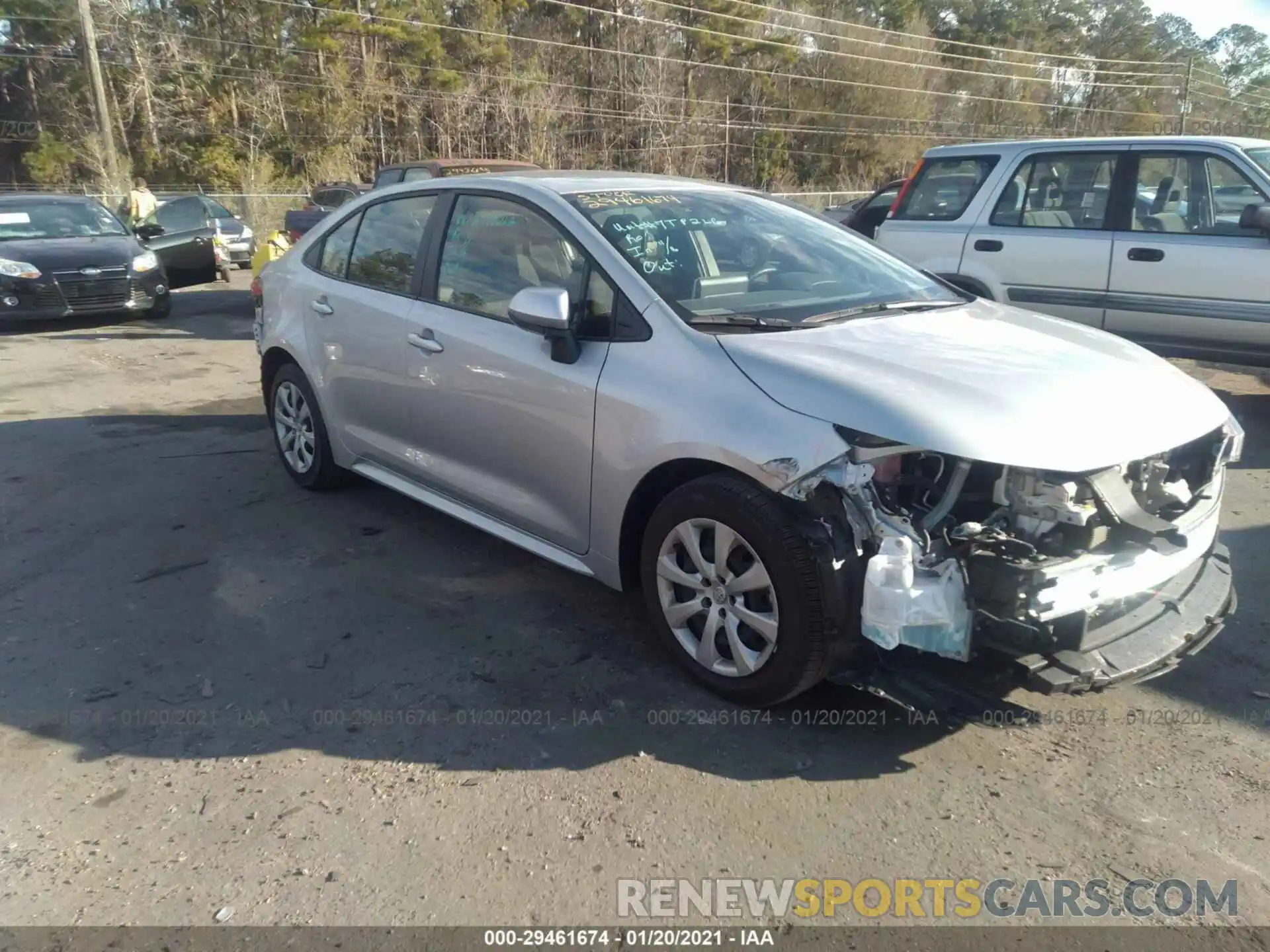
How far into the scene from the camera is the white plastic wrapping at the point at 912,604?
9.42 feet

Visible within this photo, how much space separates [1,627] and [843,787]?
11.2ft

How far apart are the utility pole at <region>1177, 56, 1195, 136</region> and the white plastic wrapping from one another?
53.8m

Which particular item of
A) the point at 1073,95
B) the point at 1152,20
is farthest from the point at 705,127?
the point at 1152,20

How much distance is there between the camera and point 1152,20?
56219 mm

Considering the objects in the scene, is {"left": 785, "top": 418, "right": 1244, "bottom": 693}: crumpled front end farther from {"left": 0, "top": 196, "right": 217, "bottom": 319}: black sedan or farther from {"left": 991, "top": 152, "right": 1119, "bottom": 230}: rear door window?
{"left": 0, "top": 196, "right": 217, "bottom": 319}: black sedan

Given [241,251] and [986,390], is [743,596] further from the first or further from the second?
[241,251]

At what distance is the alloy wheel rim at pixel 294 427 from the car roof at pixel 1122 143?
527 centimetres


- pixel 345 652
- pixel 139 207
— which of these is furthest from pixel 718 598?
pixel 139 207

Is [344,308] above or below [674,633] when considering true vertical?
above

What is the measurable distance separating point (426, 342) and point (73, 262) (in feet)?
28.9

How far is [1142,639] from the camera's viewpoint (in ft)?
10.1

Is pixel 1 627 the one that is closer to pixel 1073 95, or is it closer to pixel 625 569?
pixel 625 569

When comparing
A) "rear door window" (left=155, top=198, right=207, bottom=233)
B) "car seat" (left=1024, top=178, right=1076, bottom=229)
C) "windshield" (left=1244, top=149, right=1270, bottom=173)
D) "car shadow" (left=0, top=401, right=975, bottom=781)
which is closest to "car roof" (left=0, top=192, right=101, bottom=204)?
"rear door window" (left=155, top=198, right=207, bottom=233)

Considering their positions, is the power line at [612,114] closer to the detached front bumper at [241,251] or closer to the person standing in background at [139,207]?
the detached front bumper at [241,251]
